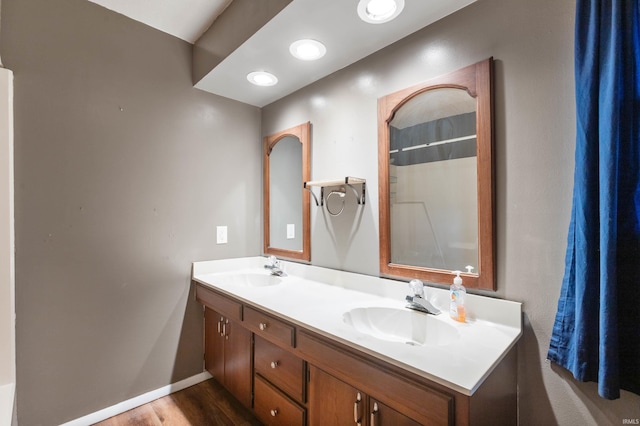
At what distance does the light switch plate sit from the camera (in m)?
2.30

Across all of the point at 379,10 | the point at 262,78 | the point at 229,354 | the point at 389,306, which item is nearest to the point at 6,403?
the point at 229,354

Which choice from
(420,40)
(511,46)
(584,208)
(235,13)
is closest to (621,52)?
(511,46)

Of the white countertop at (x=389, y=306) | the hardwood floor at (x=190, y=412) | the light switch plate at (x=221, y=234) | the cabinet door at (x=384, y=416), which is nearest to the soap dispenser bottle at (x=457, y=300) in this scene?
the white countertop at (x=389, y=306)

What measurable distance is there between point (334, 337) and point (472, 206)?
33.4 inches

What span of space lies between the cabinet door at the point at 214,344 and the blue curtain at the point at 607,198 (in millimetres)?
1862

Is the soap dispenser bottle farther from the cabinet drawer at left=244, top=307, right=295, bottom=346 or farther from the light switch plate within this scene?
the light switch plate

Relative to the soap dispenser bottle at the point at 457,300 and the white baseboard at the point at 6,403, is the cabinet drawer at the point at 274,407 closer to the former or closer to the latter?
the soap dispenser bottle at the point at 457,300

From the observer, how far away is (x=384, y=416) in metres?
0.99

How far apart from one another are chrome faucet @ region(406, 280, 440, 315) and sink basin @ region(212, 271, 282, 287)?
1.04 metres

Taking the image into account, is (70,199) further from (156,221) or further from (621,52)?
(621,52)

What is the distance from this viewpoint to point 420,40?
59.6 inches

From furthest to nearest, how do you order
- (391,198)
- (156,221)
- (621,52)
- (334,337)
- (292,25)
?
(156,221), (391,198), (292,25), (334,337), (621,52)

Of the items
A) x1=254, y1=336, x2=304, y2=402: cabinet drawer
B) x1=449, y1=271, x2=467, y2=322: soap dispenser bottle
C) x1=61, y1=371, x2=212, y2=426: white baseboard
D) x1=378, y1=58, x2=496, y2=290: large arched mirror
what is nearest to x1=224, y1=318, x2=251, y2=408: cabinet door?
x1=254, y1=336, x2=304, y2=402: cabinet drawer

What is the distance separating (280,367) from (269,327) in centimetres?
20
